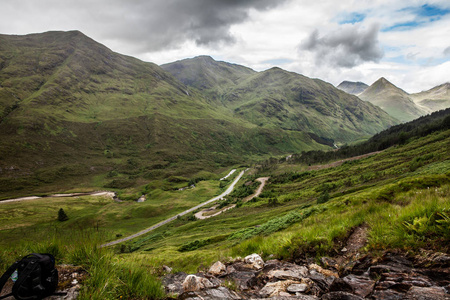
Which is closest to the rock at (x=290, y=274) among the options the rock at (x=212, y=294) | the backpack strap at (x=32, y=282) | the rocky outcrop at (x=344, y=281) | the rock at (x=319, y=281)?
the rocky outcrop at (x=344, y=281)

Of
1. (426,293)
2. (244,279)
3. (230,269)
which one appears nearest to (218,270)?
(230,269)

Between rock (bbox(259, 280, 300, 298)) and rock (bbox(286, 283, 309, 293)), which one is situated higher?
rock (bbox(286, 283, 309, 293))

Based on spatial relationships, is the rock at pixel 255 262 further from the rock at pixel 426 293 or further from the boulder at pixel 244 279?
the rock at pixel 426 293

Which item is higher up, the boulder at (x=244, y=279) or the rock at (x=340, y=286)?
the rock at (x=340, y=286)

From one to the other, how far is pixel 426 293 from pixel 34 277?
7551 millimetres

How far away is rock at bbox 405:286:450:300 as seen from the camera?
385cm

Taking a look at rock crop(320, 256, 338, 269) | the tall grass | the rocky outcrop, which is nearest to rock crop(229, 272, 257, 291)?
the rocky outcrop

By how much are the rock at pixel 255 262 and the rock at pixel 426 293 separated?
4699 millimetres

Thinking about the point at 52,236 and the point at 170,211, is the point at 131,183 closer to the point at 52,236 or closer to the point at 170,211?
the point at 170,211

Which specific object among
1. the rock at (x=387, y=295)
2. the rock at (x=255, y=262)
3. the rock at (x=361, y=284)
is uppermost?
the rock at (x=387, y=295)

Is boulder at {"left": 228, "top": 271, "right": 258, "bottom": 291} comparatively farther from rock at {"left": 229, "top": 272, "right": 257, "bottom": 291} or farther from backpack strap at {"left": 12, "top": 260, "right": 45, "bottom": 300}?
backpack strap at {"left": 12, "top": 260, "right": 45, "bottom": 300}

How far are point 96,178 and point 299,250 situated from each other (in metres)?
225

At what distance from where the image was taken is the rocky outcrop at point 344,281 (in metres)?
4.33

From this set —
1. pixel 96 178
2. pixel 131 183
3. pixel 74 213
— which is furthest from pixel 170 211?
pixel 96 178
